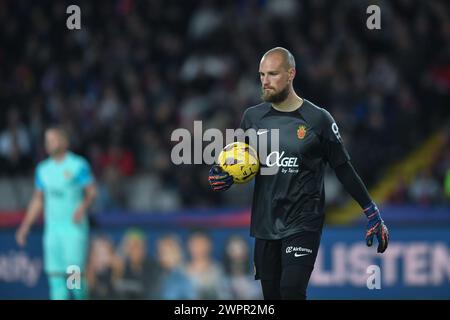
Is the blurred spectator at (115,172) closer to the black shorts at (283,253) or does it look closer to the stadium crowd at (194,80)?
the stadium crowd at (194,80)

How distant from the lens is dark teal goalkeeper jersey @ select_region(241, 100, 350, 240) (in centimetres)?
748

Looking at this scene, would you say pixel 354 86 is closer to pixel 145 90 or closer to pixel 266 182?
pixel 145 90

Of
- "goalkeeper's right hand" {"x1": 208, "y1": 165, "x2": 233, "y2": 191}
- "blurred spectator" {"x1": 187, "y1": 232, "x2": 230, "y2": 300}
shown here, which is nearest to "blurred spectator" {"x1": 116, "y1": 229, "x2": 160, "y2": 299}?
"blurred spectator" {"x1": 187, "y1": 232, "x2": 230, "y2": 300}

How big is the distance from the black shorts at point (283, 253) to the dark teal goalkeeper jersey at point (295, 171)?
0.05 metres

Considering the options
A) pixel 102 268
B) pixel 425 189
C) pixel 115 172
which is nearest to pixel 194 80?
pixel 115 172

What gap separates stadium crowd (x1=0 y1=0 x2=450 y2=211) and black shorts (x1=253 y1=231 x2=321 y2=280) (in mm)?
6996

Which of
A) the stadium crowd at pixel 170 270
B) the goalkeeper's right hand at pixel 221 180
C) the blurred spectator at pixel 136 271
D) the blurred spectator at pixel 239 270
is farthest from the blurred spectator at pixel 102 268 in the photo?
the goalkeeper's right hand at pixel 221 180

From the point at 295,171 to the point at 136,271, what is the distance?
599 centimetres

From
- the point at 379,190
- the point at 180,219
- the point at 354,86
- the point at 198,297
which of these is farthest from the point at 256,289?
the point at 354,86

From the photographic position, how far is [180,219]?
45.9 feet

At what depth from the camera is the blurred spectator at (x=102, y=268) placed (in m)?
13.2

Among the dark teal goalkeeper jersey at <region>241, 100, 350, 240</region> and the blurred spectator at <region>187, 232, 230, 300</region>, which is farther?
the blurred spectator at <region>187, 232, 230, 300</region>

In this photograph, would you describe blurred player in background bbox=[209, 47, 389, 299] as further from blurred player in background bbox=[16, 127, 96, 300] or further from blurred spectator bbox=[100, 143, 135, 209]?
blurred spectator bbox=[100, 143, 135, 209]

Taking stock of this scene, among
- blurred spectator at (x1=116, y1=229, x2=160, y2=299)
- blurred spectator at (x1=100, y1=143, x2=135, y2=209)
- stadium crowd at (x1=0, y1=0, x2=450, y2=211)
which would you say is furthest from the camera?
blurred spectator at (x1=100, y1=143, x2=135, y2=209)
